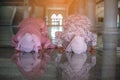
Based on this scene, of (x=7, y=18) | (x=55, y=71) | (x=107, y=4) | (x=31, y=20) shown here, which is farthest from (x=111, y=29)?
(x=7, y=18)

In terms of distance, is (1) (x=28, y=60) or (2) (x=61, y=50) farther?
(2) (x=61, y=50)

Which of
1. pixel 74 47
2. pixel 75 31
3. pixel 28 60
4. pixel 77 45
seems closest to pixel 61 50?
pixel 75 31

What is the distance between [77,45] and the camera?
10.7 m

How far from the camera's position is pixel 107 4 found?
2630cm

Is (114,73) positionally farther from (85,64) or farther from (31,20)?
(31,20)

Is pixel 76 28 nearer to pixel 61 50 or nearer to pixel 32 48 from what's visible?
pixel 61 50

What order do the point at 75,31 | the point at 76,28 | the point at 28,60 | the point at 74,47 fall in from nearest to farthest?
the point at 28,60 → the point at 74,47 → the point at 75,31 → the point at 76,28

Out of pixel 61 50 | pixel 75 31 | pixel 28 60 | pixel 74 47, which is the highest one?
pixel 75 31

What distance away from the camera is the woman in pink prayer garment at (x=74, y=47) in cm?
814

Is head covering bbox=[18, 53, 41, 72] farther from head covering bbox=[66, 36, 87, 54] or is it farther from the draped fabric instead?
head covering bbox=[66, 36, 87, 54]

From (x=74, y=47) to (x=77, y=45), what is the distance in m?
0.15

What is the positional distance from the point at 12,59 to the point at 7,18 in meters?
37.8

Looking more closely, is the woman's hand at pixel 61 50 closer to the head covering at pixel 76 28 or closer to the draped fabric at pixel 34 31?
the head covering at pixel 76 28

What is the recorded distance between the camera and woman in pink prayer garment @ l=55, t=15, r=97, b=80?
8.14 m
